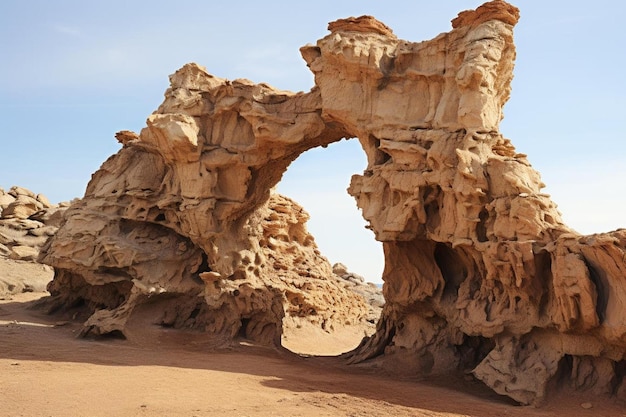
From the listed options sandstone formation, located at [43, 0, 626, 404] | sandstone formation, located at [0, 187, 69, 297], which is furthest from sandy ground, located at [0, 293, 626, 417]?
sandstone formation, located at [0, 187, 69, 297]

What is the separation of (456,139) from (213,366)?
6.44 metres

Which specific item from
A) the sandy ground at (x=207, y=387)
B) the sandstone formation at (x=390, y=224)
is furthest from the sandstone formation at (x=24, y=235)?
the sandy ground at (x=207, y=387)

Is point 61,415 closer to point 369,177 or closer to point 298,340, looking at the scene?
point 369,177

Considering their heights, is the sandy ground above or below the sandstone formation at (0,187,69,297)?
below

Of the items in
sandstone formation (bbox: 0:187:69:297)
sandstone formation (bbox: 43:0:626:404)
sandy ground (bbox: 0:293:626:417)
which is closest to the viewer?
sandy ground (bbox: 0:293:626:417)

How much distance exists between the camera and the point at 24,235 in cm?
2631

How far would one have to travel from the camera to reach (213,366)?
11.8 meters

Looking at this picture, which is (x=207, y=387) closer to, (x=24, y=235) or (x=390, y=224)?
(x=390, y=224)

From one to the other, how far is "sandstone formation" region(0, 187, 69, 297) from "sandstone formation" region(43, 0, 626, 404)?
463 centimetres

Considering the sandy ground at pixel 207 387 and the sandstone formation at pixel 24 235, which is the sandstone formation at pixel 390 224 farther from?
the sandstone formation at pixel 24 235

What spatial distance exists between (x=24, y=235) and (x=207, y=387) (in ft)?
65.7

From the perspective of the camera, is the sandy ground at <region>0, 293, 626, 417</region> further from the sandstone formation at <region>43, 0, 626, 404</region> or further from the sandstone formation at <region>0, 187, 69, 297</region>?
the sandstone formation at <region>0, 187, 69, 297</region>

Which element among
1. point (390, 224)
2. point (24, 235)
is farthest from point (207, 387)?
point (24, 235)

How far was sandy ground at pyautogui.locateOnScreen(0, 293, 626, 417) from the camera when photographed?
8180mm
